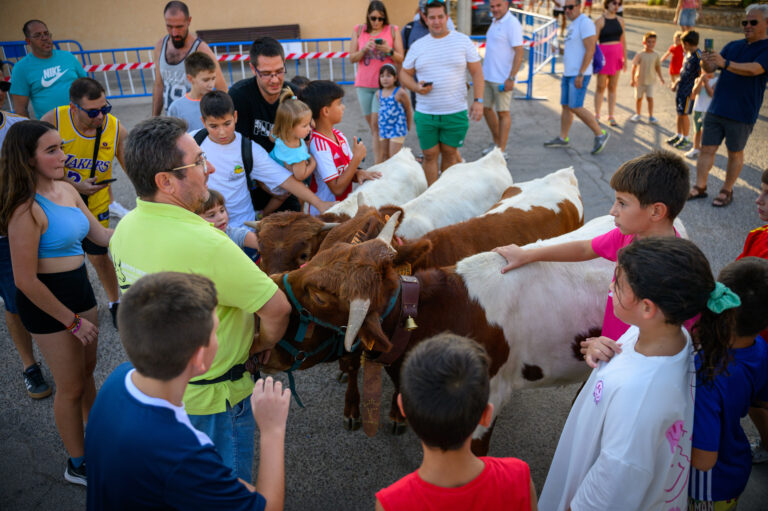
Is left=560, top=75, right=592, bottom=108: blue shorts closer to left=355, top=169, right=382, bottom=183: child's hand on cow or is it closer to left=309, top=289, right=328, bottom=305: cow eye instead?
left=355, top=169, right=382, bottom=183: child's hand on cow

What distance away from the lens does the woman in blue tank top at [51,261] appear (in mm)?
2898

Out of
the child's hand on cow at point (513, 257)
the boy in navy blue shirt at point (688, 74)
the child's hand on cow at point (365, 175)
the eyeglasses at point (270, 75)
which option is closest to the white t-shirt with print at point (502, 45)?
the boy in navy blue shirt at point (688, 74)

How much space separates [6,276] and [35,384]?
101cm

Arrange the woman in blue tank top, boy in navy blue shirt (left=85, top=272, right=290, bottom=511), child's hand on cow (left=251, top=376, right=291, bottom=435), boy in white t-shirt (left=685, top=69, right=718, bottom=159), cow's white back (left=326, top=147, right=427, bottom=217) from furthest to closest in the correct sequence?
boy in white t-shirt (left=685, top=69, right=718, bottom=159)
cow's white back (left=326, top=147, right=427, bottom=217)
the woman in blue tank top
child's hand on cow (left=251, top=376, right=291, bottom=435)
boy in navy blue shirt (left=85, top=272, right=290, bottom=511)

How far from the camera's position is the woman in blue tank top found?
9.51 feet

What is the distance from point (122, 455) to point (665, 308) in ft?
5.91

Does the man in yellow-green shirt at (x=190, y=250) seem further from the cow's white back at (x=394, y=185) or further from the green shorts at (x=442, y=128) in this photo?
the green shorts at (x=442, y=128)

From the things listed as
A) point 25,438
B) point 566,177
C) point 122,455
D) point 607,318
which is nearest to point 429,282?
point 607,318

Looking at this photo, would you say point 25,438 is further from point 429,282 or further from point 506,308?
point 506,308

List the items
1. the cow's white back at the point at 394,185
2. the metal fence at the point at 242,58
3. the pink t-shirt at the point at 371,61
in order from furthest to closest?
the metal fence at the point at 242,58 < the pink t-shirt at the point at 371,61 < the cow's white back at the point at 394,185

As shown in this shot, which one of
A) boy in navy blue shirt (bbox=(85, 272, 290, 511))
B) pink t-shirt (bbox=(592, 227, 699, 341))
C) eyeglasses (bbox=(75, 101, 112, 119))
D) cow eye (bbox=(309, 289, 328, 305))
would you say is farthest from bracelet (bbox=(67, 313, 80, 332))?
pink t-shirt (bbox=(592, 227, 699, 341))

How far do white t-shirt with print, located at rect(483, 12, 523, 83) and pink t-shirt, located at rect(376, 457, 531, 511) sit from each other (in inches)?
291

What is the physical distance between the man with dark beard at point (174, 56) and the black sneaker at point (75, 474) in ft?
12.1

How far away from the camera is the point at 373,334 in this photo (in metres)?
2.46
